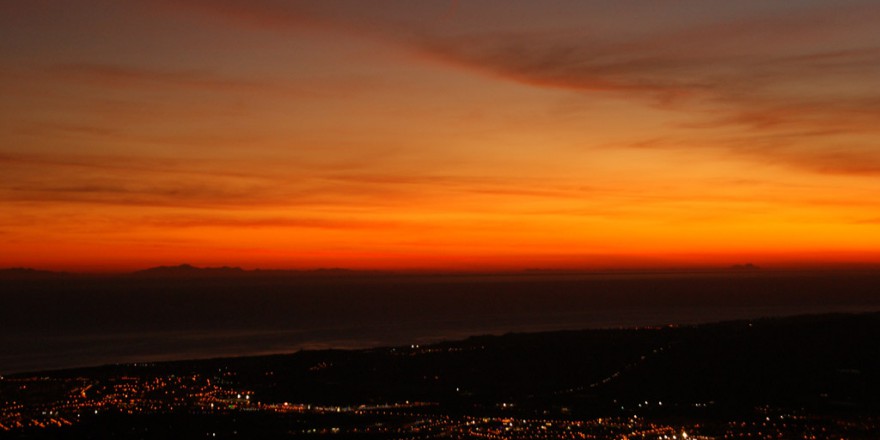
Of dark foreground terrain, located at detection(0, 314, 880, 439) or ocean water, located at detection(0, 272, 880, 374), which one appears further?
ocean water, located at detection(0, 272, 880, 374)

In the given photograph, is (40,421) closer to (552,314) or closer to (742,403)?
(742,403)

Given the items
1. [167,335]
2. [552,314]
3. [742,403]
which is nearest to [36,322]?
[167,335]

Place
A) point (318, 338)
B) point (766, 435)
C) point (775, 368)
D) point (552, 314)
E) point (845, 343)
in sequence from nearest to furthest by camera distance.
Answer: point (766, 435) < point (775, 368) < point (845, 343) < point (318, 338) < point (552, 314)

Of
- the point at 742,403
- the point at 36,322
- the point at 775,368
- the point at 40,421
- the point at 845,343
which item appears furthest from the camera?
the point at 36,322

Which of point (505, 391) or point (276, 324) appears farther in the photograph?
point (276, 324)

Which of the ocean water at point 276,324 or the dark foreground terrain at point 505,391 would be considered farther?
the ocean water at point 276,324

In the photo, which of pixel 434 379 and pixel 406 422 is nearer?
pixel 406 422

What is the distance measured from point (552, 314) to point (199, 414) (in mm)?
117575

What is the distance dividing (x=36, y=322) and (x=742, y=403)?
127m

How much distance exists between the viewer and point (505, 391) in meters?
66.6

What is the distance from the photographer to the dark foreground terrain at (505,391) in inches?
1989

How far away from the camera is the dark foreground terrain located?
50.5m

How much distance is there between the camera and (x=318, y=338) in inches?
4626

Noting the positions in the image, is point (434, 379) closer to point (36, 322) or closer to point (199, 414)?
point (199, 414)
